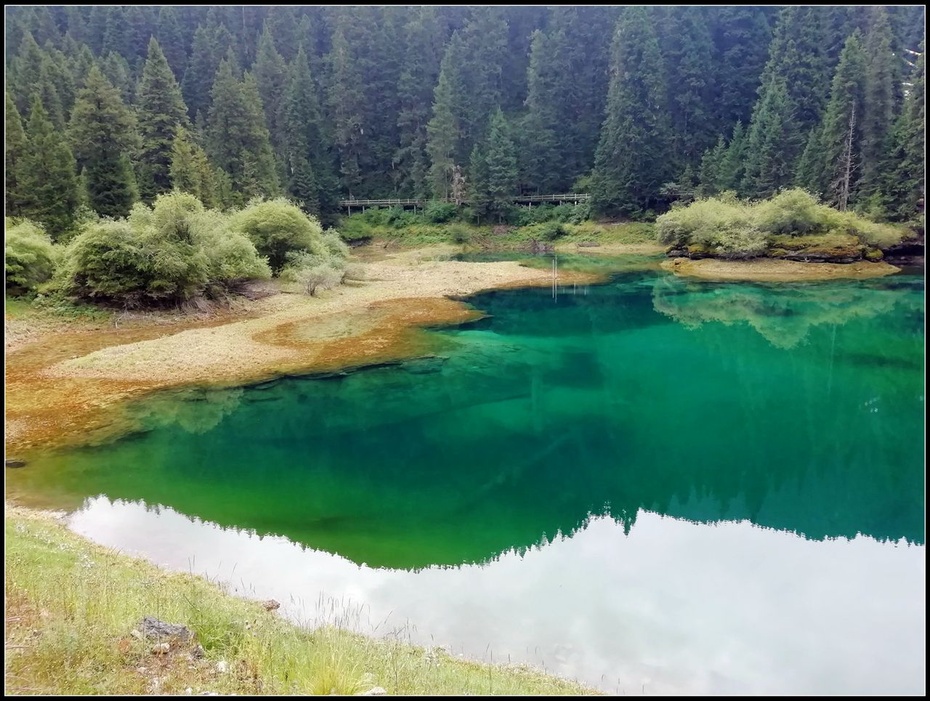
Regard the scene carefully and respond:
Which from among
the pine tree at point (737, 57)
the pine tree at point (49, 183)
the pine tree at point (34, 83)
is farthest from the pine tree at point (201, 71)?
the pine tree at point (737, 57)

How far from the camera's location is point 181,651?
19.8 feet

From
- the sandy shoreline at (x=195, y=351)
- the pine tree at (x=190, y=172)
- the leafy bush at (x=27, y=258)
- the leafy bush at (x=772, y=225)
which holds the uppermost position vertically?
the pine tree at (x=190, y=172)

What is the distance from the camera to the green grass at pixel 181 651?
5.23m

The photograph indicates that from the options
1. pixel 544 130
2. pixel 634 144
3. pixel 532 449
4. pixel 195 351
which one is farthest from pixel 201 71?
pixel 532 449

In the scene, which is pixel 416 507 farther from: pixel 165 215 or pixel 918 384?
pixel 165 215

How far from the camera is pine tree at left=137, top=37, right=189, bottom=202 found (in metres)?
46.6

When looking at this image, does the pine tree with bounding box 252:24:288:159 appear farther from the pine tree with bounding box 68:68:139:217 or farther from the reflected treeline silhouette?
the reflected treeline silhouette

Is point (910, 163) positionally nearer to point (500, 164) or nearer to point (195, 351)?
point (500, 164)

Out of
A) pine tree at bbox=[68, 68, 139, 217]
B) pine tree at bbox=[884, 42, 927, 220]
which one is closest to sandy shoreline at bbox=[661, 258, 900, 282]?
pine tree at bbox=[884, 42, 927, 220]

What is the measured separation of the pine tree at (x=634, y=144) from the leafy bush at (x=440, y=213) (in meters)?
14.0

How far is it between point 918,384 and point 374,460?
58.7 feet

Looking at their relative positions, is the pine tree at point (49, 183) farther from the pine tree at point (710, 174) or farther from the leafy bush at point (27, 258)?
the pine tree at point (710, 174)

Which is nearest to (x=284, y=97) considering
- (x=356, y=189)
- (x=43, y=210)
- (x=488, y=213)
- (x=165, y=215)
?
(x=356, y=189)

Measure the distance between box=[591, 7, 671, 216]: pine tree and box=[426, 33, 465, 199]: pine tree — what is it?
583 inches
